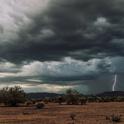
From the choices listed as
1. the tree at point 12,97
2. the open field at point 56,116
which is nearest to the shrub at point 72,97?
the tree at point 12,97

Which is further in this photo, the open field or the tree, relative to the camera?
the tree

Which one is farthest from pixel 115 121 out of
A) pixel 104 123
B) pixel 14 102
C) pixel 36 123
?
pixel 14 102

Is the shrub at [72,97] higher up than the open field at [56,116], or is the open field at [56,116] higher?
the shrub at [72,97]

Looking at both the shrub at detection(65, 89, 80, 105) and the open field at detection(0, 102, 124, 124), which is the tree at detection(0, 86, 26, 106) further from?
the open field at detection(0, 102, 124, 124)

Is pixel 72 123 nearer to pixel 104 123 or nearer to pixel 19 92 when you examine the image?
pixel 104 123

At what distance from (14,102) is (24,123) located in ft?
286

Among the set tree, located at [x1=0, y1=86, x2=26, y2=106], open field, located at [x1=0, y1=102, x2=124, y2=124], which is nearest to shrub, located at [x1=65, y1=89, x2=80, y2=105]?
tree, located at [x1=0, y1=86, x2=26, y2=106]

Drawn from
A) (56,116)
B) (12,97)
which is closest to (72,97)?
(12,97)

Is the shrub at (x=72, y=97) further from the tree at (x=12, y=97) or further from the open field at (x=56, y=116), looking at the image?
the open field at (x=56, y=116)

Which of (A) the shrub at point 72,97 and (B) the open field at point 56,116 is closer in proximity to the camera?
(B) the open field at point 56,116

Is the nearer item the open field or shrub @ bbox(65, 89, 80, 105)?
the open field

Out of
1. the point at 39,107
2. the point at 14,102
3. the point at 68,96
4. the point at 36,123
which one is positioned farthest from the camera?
the point at 68,96

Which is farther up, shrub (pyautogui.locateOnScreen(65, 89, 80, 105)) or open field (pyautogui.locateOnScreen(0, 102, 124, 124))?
shrub (pyautogui.locateOnScreen(65, 89, 80, 105))

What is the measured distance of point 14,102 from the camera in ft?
456
